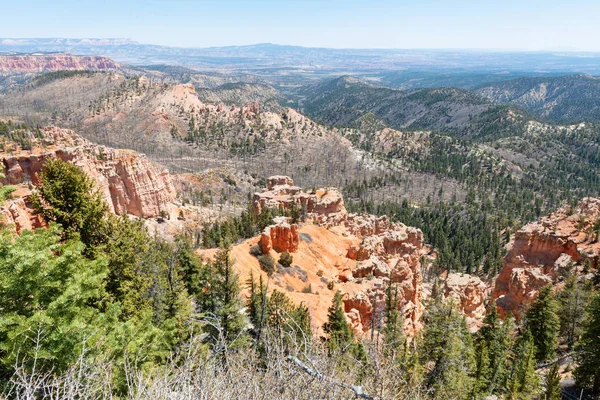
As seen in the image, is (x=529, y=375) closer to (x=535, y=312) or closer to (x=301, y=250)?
(x=535, y=312)

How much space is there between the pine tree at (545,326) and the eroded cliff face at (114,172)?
210ft

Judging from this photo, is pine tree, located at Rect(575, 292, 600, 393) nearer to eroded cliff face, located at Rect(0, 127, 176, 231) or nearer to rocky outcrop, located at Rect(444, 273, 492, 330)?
rocky outcrop, located at Rect(444, 273, 492, 330)

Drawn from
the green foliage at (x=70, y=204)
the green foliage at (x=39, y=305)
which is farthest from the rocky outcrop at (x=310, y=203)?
the green foliage at (x=39, y=305)

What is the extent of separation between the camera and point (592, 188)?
181 metres

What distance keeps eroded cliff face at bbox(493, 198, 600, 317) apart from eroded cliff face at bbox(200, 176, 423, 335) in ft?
49.8

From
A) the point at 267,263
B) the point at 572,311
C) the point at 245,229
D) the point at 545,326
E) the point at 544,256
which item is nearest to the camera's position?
the point at 545,326

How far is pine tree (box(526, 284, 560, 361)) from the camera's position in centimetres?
3525

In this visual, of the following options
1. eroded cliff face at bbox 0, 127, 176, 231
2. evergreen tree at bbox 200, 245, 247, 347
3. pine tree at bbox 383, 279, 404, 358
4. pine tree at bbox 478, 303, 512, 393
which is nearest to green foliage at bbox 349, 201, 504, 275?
pine tree at bbox 383, 279, 404, 358

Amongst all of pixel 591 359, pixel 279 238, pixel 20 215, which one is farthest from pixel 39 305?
pixel 279 238

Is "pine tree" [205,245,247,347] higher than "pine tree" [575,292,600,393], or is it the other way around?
"pine tree" [205,245,247,347]

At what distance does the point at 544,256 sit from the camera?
226 ft

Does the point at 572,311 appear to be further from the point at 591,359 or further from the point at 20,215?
the point at 20,215

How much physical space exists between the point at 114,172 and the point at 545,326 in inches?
3123

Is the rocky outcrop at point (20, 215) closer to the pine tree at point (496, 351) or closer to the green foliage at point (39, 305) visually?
the green foliage at point (39, 305)
